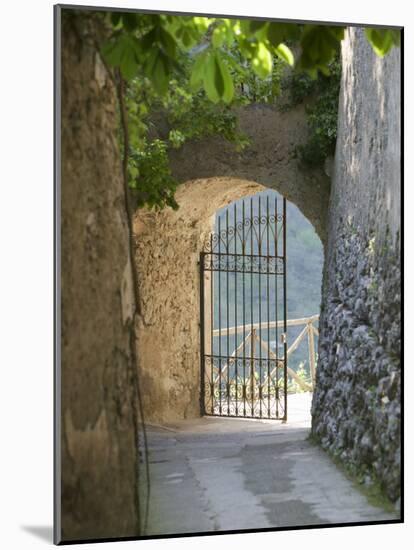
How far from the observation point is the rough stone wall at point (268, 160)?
6.17 meters

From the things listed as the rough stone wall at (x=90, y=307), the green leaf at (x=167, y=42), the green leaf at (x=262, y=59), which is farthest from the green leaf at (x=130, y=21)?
the green leaf at (x=262, y=59)

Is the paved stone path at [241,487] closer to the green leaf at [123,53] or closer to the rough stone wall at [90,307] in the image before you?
the rough stone wall at [90,307]

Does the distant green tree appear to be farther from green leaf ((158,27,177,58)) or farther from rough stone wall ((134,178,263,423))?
rough stone wall ((134,178,263,423))

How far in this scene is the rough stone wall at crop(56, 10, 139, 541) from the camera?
5.16m

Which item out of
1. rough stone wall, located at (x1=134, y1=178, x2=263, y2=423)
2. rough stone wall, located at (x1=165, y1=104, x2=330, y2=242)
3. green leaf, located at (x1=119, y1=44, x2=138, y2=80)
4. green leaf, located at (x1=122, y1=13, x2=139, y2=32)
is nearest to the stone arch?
rough stone wall, located at (x1=134, y1=178, x2=263, y2=423)

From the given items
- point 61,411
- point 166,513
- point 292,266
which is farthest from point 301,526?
point 292,266

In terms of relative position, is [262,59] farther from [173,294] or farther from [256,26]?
[173,294]

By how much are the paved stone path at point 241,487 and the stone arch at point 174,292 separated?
292 mm

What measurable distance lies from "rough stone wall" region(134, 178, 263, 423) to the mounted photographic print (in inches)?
0.7

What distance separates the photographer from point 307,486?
19.1ft

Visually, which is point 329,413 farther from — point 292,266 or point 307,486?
point 292,266

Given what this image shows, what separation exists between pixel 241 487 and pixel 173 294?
138 cm

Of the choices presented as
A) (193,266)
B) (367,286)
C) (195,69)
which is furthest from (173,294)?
(195,69)

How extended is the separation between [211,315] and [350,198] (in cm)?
156
